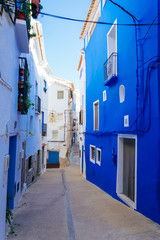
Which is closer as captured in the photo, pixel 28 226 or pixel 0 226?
pixel 0 226

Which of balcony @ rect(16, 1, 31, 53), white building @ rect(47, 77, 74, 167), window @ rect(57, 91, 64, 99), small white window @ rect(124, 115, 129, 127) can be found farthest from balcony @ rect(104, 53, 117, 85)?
window @ rect(57, 91, 64, 99)

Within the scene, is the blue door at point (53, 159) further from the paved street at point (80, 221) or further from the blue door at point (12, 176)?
the blue door at point (12, 176)

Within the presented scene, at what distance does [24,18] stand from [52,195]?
6625 mm

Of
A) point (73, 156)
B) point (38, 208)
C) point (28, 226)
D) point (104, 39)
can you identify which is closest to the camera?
point (28, 226)

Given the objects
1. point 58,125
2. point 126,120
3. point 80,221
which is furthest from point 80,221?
A: point 58,125

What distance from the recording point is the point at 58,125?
28031mm

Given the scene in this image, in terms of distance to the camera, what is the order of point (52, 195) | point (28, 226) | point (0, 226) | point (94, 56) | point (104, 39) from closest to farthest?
point (0, 226) → point (28, 226) → point (52, 195) → point (104, 39) → point (94, 56)

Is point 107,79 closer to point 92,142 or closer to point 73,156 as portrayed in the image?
point 92,142

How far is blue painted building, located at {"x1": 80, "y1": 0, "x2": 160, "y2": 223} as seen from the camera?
523 centimetres

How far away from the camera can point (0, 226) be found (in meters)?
3.90

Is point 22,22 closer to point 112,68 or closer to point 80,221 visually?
point 112,68

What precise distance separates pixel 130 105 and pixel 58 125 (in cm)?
2188

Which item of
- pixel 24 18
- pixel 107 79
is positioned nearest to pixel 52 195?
pixel 107 79

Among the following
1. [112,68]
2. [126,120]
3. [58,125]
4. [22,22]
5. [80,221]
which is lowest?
[80,221]
